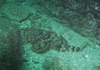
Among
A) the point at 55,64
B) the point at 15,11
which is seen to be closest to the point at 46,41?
the point at 55,64

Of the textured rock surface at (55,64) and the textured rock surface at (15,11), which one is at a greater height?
the textured rock surface at (15,11)

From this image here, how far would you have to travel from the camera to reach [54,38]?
5586mm

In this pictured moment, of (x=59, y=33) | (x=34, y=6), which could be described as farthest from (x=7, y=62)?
(x=34, y=6)

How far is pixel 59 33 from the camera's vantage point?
5.80 m

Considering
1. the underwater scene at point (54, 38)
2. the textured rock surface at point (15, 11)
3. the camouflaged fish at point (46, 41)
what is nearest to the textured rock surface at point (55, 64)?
the underwater scene at point (54, 38)

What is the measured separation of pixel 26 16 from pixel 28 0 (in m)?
1.14

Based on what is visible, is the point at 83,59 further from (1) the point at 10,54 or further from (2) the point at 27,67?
(1) the point at 10,54

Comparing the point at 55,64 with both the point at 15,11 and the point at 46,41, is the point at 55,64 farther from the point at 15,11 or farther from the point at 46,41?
the point at 15,11

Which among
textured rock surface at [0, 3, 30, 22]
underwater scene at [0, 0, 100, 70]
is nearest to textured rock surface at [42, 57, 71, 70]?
underwater scene at [0, 0, 100, 70]

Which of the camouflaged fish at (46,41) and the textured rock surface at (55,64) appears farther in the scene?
the camouflaged fish at (46,41)

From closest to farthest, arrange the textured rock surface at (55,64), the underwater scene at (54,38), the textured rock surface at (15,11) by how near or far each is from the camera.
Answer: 1. the textured rock surface at (55,64)
2. the underwater scene at (54,38)
3. the textured rock surface at (15,11)

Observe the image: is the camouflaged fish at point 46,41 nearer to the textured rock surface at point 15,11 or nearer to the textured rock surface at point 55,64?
the textured rock surface at point 55,64

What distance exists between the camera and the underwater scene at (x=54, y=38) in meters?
4.94

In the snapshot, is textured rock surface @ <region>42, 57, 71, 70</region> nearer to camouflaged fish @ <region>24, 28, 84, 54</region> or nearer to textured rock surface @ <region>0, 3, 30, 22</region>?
camouflaged fish @ <region>24, 28, 84, 54</region>
